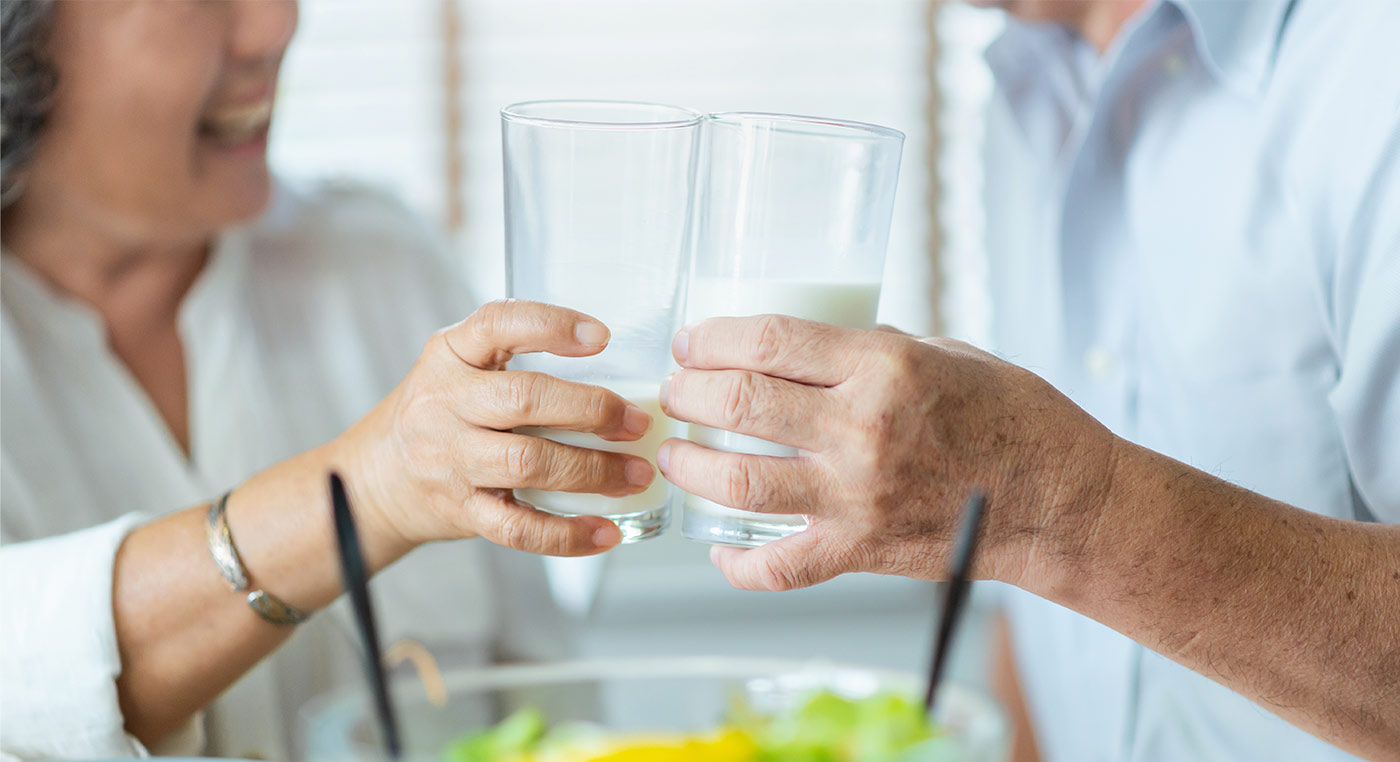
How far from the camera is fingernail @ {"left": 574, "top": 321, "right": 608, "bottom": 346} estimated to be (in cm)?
72

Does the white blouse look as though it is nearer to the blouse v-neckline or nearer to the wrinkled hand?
the blouse v-neckline

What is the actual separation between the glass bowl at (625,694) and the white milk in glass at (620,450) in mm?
107

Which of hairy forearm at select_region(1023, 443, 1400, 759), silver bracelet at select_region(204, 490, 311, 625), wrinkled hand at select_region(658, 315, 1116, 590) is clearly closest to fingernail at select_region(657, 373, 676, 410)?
wrinkled hand at select_region(658, 315, 1116, 590)

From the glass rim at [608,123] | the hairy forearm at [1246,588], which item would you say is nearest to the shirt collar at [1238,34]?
the hairy forearm at [1246,588]

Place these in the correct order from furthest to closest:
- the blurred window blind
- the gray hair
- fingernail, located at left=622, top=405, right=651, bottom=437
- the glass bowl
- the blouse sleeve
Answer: the blurred window blind
the gray hair
the blouse sleeve
fingernail, located at left=622, top=405, right=651, bottom=437
the glass bowl

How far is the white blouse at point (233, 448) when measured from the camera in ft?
2.94

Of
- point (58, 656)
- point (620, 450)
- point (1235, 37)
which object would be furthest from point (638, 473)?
point (1235, 37)

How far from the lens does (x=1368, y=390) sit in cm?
95

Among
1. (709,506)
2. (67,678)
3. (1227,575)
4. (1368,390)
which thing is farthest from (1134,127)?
(67,678)

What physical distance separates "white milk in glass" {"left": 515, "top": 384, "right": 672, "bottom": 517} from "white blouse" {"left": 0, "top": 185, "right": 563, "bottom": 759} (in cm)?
33

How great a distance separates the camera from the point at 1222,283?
3.71 ft

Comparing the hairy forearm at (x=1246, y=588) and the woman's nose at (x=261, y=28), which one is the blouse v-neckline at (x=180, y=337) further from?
the hairy forearm at (x=1246, y=588)

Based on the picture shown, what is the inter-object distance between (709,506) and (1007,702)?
113 centimetres

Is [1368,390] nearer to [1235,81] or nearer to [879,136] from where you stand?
[1235,81]
